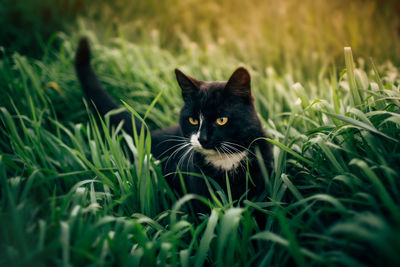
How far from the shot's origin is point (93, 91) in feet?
6.37

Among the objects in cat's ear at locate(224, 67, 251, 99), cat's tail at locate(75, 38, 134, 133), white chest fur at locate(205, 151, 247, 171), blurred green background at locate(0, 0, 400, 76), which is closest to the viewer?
cat's ear at locate(224, 67, 251, 99)

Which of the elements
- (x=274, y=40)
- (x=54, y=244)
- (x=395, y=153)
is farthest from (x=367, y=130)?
(x=274, y=40)

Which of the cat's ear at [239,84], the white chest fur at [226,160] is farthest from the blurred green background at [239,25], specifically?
the white chest fur at [226,160]

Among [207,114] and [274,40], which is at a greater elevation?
[274,40]

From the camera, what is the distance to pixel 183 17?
3699 millimetres

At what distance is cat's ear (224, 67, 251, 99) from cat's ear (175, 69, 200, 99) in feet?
0.68

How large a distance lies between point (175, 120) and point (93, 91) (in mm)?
707

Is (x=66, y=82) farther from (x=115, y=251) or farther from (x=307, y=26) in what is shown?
(x=307, y=26)

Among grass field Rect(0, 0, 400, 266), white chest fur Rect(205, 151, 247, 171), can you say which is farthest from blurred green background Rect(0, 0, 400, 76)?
white chest fur Rect(205, 151, 247, 171)

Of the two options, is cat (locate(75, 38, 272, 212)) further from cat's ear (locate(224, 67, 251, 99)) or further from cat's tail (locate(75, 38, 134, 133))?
cat's tail (locate(75, 38, 134, 133))

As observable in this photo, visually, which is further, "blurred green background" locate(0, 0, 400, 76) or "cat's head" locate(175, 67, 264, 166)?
"blurred green background" locate(0, 0, 400, 76)

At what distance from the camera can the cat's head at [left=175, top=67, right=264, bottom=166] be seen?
1.36 m

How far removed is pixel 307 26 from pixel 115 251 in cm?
310

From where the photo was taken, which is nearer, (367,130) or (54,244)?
(54,244)
